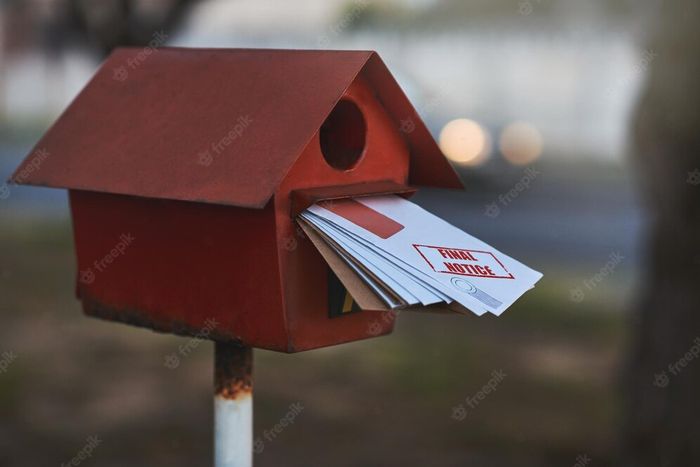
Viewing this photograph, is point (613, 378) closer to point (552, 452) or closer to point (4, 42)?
point (552, 452)

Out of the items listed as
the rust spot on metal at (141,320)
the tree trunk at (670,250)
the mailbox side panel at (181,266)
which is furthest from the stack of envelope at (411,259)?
the tree trunk at (670,250)

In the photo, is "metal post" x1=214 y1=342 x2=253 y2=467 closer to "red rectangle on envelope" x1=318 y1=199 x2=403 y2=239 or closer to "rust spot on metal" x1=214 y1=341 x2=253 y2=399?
"rust spot on metal" x1=214 y1=341 x2=253 y2=399

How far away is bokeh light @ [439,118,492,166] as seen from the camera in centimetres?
1346

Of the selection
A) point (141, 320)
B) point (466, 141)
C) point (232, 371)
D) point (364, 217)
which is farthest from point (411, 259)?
point (466, 141)

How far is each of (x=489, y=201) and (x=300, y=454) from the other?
317 inches

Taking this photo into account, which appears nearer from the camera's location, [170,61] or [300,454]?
[170,61]

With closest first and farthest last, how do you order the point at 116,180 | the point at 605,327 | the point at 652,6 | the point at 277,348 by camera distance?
the point at 277,348 < the point at 116,180 < the point at 652,6 < the point at 605,327

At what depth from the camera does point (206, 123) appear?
106 inches

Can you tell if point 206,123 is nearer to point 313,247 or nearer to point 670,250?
point 313,247

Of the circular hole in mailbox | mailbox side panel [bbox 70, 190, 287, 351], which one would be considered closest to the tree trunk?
the circular hole in mailbox

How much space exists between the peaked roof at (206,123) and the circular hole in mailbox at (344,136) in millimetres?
85

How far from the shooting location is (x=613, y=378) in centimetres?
802

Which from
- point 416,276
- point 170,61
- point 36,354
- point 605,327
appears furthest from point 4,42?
point 416,276

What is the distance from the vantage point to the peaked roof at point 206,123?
254 cm
